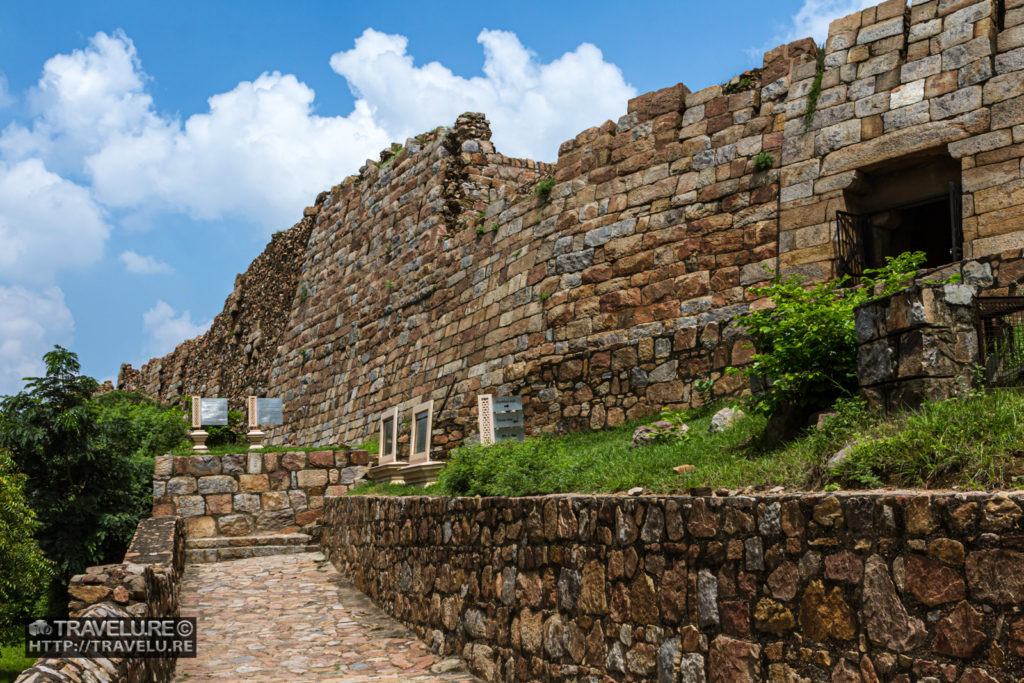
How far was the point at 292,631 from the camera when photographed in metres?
9.33

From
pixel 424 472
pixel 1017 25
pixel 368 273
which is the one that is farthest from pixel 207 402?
pixel 1017 25

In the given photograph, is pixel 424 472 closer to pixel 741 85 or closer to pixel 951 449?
pixel 741 85

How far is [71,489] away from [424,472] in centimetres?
531

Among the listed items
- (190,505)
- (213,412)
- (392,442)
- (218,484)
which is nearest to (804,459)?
(392,442)

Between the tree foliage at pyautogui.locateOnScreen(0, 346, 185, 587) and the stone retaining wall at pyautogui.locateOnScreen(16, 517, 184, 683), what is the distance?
360 cm

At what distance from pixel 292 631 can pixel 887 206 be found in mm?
7322

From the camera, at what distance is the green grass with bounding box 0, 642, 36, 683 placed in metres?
12.7

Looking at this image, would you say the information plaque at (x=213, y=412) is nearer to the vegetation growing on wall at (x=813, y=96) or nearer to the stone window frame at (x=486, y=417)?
the stone window frame at (x=486, y=417)

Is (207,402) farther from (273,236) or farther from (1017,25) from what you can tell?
(1017,25)

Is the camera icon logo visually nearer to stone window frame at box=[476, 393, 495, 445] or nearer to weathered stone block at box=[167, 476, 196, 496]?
stone window frame at box=[476, 393, 495, 445]

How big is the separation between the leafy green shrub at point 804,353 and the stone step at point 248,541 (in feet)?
26.0

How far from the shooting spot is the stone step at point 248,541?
12.9 m

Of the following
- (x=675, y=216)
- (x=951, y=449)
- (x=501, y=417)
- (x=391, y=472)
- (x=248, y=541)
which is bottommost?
(x=248, y=541)

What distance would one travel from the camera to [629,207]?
12148 millimetres
